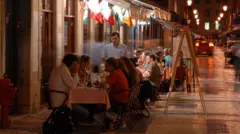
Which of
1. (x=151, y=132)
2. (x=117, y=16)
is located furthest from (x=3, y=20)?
(x=117, y=16)

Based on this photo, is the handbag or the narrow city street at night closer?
the handbag

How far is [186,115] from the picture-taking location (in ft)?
40.7

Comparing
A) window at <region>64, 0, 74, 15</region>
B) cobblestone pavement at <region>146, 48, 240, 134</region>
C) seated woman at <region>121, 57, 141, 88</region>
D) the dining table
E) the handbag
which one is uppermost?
window at <region>64, 0, 74, 15</region>

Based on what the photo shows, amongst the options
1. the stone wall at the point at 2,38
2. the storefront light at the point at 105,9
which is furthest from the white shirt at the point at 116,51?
the stone wall at the point at 2,38

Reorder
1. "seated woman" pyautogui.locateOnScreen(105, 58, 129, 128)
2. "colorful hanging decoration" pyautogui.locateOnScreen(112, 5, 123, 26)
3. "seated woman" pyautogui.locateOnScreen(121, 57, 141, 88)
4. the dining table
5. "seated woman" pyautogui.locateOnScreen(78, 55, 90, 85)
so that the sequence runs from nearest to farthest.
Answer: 1. the dining table
2. "seated woman" pyautogui.locateOnScreen(105, 58, 129, 128)
3. "seated woman" pyautogui.locateOnScreen(121, 57, 141, 88)
4. "seated woman" pyautogui.locateOnScreen(78, 55, 90, 85)
5. "colorful hanging decoration" pyautogui.locateOnScreen(112, 5, 123, 26)

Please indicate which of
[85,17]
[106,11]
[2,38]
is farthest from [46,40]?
[85,17]

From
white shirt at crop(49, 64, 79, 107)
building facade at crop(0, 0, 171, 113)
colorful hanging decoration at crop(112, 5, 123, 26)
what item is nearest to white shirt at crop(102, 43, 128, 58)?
building facade at crop(0, 0, 171, 113)

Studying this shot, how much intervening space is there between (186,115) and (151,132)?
7.98ft

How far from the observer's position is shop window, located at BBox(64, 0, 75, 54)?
1481 cm

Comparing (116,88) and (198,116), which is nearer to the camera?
(116,88)

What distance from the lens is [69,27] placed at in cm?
1504

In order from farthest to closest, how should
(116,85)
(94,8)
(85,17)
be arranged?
1. (85,17)
2. (94,8)
3. (116,85)

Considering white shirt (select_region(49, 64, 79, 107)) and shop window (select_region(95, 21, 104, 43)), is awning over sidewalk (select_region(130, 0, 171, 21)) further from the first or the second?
white shirt (select_region(49, 64, 79, 107))

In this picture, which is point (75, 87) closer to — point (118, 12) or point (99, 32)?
point (118, 12)
